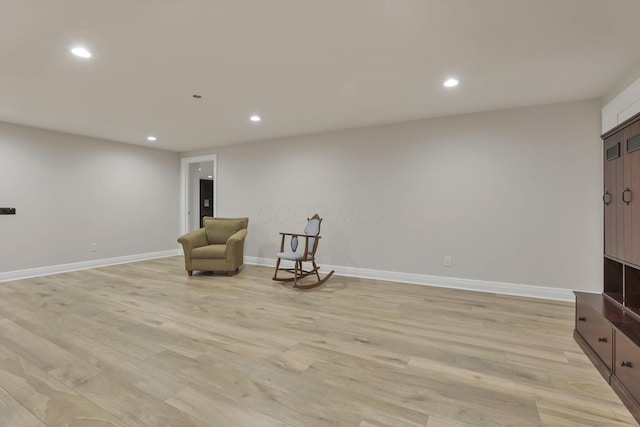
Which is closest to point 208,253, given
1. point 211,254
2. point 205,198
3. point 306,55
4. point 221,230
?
point 211,254

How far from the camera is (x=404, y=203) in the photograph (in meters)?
4.26

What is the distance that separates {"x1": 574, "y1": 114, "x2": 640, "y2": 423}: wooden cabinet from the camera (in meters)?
1.61

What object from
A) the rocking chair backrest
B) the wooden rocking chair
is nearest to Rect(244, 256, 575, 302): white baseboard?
the wooden rocking chair

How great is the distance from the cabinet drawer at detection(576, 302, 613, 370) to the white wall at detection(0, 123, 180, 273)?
257 inches

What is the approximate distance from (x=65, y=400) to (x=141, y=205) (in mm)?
4917

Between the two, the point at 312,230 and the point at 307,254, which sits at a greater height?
the point at 312,230

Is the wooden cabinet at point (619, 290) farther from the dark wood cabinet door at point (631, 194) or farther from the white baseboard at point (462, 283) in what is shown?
the white baseboard at point (462, 283)

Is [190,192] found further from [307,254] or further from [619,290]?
[619,290]

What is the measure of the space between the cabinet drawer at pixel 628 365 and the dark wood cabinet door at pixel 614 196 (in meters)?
0.76

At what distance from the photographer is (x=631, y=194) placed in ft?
6.45

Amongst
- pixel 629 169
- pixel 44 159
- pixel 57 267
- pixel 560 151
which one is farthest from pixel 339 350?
pixel 44 159

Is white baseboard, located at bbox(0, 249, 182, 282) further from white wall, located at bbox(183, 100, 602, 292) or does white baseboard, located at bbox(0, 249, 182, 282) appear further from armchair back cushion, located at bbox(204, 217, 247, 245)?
white wall, located at bbox(183, 100, 602, 292)

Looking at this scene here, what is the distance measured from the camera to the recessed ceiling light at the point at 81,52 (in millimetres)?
2275

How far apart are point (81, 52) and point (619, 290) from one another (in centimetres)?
454
